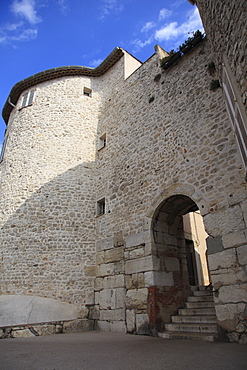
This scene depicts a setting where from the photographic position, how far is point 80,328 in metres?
6.87

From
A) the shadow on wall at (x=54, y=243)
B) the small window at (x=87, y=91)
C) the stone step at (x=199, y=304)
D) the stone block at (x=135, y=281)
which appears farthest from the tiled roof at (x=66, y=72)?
the stone step at (x=199, y=304)

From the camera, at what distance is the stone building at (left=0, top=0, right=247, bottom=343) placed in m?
4.73

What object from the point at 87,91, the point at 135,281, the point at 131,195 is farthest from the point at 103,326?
the point at 87,91

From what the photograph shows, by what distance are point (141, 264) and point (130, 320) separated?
4.49ft

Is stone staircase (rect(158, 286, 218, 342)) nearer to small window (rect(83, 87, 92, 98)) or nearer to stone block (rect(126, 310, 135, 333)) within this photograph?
stone block (rect(126, 310, 135, 333))

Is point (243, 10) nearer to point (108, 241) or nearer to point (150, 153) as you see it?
point (150, 153)

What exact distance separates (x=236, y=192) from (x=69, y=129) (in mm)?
7002

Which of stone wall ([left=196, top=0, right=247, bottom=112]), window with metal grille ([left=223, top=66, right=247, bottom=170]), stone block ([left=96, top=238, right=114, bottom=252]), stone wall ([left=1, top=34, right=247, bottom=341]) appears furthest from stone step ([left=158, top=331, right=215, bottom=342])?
stone wall ([left=196, top=0, right=247, bottom=112])

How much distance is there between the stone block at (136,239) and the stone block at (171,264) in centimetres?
77

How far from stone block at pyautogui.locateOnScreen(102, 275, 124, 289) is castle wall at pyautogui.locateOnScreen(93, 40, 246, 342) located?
26 millimetres

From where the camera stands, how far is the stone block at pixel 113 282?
21.9ft

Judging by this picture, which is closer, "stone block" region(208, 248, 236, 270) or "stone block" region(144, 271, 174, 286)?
"stone block" region(208, 248, 236, 270)

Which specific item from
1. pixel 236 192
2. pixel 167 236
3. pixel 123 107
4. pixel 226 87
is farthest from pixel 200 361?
pixel 123 107

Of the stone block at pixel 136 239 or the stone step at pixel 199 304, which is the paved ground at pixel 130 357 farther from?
the stone block at pixel 136 239
